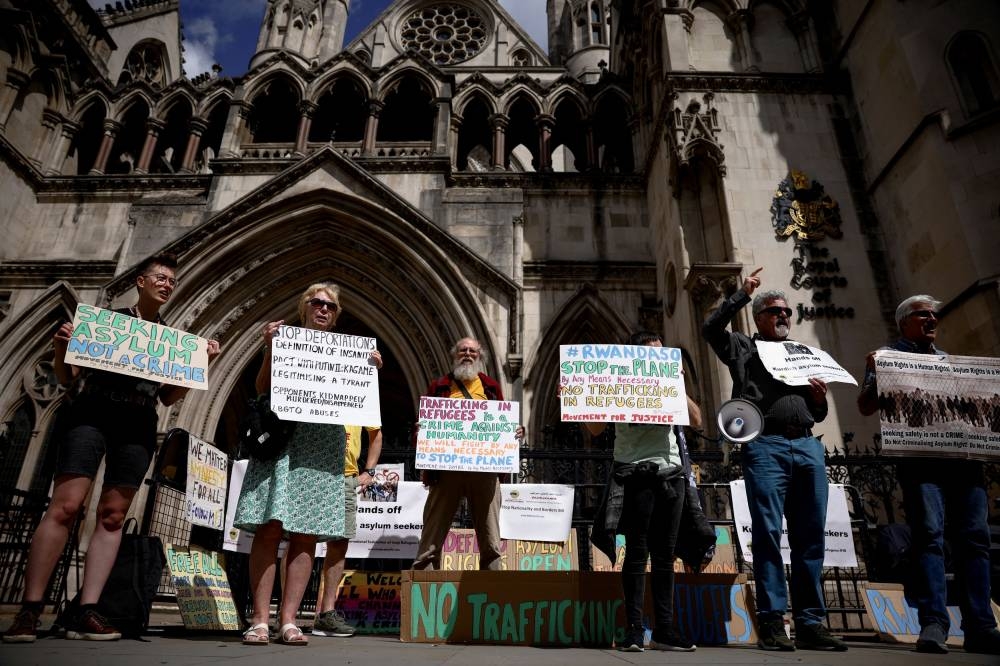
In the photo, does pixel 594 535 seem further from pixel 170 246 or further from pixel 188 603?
pixel 170 246

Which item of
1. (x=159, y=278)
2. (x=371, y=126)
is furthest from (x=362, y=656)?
(x=371, y=126)

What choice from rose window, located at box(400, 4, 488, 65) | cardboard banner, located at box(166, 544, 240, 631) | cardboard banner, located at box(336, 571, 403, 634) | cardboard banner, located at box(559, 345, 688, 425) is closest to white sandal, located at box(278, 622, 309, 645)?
cardboard banner, located at box(166, 544, 240, 631)

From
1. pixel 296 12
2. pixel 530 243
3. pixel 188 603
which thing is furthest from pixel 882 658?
pixel 296 12

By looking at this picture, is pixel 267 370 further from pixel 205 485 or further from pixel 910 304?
pixel 910 304

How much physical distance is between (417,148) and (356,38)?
42.7 ft

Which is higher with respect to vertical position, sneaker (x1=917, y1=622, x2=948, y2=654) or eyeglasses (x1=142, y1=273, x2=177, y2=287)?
eyeglasses (x1=142, y1=273, x2=177, y2=287)

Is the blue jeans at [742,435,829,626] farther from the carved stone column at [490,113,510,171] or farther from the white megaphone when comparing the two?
the carved stone column at [490,113,510,171]

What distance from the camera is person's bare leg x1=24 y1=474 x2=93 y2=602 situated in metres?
3.35

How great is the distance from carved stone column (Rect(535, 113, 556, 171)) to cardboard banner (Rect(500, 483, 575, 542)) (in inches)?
408

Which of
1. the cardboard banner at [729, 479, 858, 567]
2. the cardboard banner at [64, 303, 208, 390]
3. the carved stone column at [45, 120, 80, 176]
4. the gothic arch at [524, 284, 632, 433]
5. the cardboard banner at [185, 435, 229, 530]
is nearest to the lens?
the cardboard banner at [64, 303, 208, 390]

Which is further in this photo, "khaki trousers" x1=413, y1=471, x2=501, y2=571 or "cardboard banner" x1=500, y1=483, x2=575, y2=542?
"cardboard banner" x1=500, y1=483, x2=575, y2=542

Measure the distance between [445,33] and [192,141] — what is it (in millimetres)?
12597

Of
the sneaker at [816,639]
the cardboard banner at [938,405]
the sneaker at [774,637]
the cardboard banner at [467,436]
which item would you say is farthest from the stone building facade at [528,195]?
the sneaker at [774,637]

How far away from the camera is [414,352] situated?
515 inches
